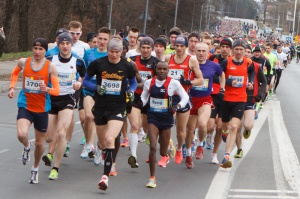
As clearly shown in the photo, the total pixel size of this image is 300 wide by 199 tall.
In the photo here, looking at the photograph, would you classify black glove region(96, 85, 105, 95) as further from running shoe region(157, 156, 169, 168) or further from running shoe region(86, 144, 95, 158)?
running shoe region(86, 144, 95, 158)

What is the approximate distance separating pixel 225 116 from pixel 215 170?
1.21m

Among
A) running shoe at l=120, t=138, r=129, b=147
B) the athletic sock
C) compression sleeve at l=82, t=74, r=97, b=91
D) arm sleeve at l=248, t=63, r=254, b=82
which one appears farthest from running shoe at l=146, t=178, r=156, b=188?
running shoe at l=120, t=138, r=129, b=147

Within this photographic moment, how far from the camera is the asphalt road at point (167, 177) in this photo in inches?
372

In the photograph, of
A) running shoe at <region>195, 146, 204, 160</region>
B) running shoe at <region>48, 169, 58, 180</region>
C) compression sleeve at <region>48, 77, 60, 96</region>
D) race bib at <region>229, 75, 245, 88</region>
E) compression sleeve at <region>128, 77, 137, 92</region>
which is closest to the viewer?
compression sleeve at <region>48, 77, 60, 96</region>

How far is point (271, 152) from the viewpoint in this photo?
13945 mm

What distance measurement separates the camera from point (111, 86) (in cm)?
994

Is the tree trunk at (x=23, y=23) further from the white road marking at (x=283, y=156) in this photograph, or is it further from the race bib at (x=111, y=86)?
the race bib at (x=111, y=86)

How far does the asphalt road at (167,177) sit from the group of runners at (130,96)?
20cm

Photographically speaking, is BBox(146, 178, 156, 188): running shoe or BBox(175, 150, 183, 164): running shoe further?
BBox(175, 150, 183, 164): running shoe

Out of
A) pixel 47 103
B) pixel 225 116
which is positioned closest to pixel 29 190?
pixel 47 103

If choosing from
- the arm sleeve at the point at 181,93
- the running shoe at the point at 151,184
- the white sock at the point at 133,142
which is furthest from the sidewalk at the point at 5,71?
the running shoe at the point at 151,184

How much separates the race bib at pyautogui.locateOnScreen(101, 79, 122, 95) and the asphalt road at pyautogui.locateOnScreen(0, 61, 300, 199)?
3.86 ft

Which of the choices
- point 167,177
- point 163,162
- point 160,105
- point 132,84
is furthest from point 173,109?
point 167,177

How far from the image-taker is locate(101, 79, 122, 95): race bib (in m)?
9.94
